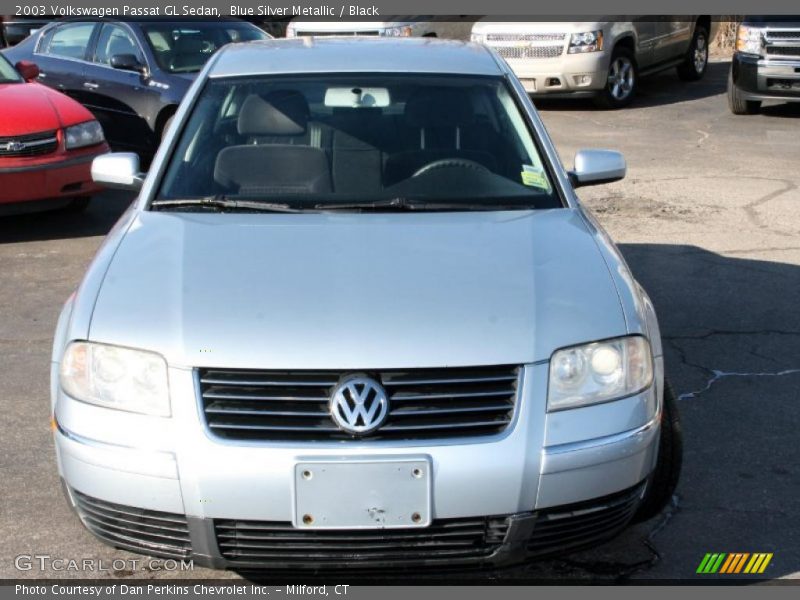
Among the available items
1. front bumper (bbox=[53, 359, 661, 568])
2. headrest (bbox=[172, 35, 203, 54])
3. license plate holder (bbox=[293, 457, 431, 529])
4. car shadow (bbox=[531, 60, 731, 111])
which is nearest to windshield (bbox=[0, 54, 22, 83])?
headrest (bbox=[172, 35, 203, 54])

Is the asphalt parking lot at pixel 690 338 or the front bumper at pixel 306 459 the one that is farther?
the asphalt parking lot at pixel 690 338

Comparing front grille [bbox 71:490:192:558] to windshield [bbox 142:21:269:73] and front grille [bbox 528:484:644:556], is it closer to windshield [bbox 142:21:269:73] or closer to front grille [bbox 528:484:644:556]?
front grille [bbox 528:484:644:556]

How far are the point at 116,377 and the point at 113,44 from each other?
875cm

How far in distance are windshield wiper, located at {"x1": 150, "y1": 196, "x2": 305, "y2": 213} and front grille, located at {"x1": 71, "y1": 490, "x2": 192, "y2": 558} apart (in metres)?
1.28

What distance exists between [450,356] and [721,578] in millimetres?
1233

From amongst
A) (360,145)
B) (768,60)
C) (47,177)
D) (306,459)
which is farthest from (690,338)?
(768,60)

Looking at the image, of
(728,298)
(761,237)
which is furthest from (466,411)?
(761,237)

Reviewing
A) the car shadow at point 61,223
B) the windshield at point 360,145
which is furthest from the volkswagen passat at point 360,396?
the car shadow at point 61,223

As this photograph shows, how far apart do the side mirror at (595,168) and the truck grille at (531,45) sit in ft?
31.8

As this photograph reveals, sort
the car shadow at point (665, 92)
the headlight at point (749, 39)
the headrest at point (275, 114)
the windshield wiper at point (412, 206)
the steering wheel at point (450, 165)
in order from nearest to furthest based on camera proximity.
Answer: the windshield wiper at point (412, 206), the steering wheel at point (450, 165), the headrest at point (275, 114), the headlight at point (749, 39), the car shadow at point (665, 92)

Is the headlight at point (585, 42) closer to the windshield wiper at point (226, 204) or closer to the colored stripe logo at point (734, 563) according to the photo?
the windshield wiper at point (226, 204)

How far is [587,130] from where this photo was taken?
13742mm

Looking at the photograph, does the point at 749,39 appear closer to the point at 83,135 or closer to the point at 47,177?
the point at 83,135

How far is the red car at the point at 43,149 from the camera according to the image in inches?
328
